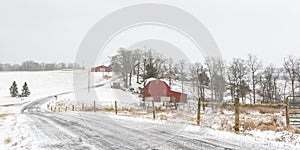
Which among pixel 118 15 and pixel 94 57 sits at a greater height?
pixel 118 15

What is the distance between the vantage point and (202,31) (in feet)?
38.6

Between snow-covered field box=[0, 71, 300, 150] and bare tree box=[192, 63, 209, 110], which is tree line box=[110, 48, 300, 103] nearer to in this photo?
bare tree box=[192, 63, 209, 110]

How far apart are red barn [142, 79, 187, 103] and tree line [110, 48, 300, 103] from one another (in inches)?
61.0

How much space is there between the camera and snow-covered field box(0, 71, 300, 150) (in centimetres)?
694

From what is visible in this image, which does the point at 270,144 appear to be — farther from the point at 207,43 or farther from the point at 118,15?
the point at 118,15

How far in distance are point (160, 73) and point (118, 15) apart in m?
30.7

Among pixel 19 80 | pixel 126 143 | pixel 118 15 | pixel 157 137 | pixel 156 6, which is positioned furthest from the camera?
pixel 19 80

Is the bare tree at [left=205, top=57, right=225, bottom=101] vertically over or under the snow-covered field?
over

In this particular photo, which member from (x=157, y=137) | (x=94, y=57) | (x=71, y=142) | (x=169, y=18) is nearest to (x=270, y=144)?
(x=157, y=137)

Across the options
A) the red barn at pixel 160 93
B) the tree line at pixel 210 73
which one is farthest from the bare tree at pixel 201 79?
the red barn at pixel 160 93

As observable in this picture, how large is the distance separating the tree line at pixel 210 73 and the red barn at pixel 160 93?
1549mm

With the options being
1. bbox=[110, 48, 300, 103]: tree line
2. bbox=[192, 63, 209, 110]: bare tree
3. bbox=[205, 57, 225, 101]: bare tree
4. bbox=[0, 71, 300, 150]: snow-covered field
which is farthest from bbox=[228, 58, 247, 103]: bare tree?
bbox=[192, 63, 209, 110]: bare tree

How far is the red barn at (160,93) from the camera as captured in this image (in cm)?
4594

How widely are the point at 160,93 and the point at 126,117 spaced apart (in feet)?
116
